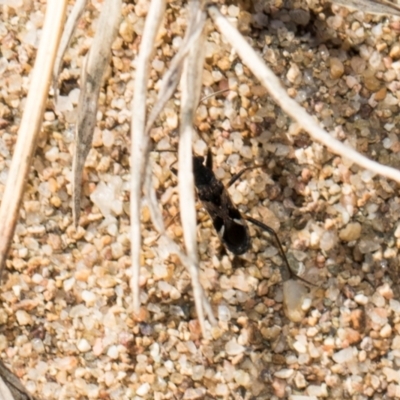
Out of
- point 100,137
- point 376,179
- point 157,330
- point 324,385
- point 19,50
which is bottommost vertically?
point 324,385

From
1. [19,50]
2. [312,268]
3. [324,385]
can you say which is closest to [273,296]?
[312,268]

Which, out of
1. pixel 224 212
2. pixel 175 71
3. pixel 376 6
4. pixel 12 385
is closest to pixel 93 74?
pixel 175 71

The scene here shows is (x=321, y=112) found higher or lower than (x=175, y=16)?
lower

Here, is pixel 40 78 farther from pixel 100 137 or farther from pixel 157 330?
pixel 157 330

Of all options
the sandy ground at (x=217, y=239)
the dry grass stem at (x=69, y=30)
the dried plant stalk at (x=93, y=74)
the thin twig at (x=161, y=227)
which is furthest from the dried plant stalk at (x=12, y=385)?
the dry grass stem at (x=69, y=30)

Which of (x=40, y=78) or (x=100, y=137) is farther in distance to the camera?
(x=100, y=137)

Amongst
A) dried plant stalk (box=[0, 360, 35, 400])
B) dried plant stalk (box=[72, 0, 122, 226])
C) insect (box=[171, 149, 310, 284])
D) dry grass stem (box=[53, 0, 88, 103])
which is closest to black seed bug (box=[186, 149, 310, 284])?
insect (box=[171, 149, 310, 284])
